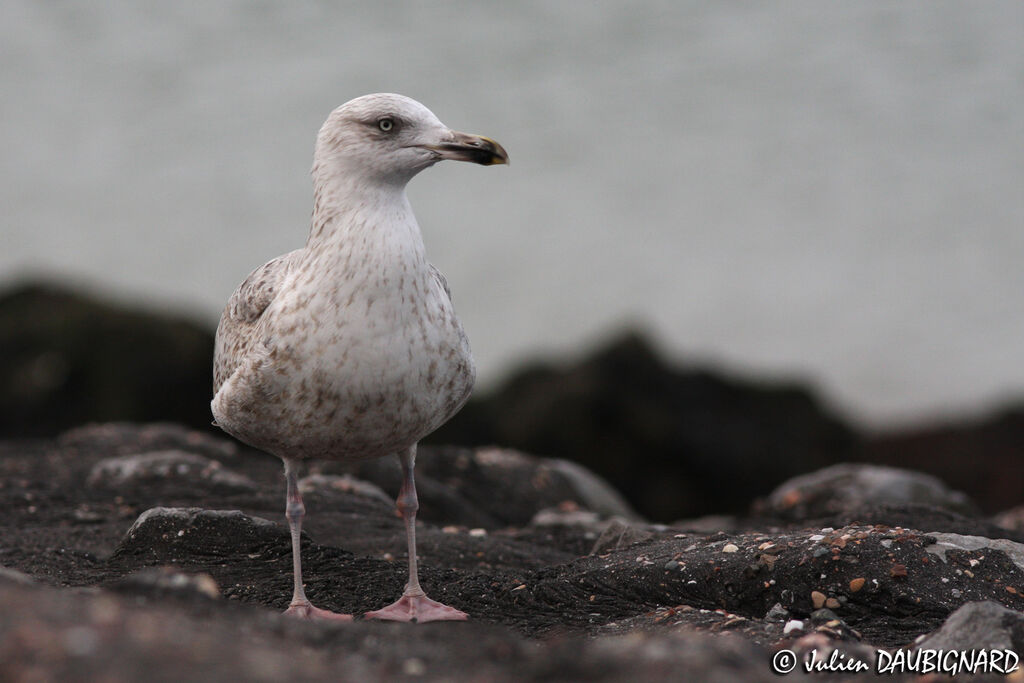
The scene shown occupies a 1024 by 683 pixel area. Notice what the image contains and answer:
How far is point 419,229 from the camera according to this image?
630 centimetres

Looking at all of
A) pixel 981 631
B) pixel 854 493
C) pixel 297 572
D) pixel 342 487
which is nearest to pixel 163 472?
pixel 342 487

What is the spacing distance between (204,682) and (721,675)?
1.41m

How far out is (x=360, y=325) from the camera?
580 cm

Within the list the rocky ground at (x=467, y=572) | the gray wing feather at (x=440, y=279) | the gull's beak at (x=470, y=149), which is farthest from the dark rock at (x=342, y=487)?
the gull's beak at (x=470, y=149)

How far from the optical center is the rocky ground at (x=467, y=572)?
3420 mm

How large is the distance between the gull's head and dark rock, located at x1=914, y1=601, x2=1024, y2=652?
3.11 m

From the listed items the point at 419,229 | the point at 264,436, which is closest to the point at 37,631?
the point at 264,436

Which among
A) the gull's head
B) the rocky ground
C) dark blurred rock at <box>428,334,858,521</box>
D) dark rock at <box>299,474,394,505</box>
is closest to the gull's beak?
the gull's head

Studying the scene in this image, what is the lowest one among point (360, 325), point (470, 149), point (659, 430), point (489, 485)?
point (489, 485)

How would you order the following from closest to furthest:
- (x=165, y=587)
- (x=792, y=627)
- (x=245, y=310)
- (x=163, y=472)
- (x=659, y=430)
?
1. (x=165, y=587)
2. (x=792, y=627)
3. (x=245, y=310)
4. (x=163, y=472)
5. (x=659, y=430)

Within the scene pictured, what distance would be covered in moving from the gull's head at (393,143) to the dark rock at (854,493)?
5422mm

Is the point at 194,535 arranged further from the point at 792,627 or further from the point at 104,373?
the point at 104,373

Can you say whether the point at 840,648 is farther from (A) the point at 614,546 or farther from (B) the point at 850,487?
(B) the point at 850,487

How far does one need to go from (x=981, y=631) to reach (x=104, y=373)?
1296cm
